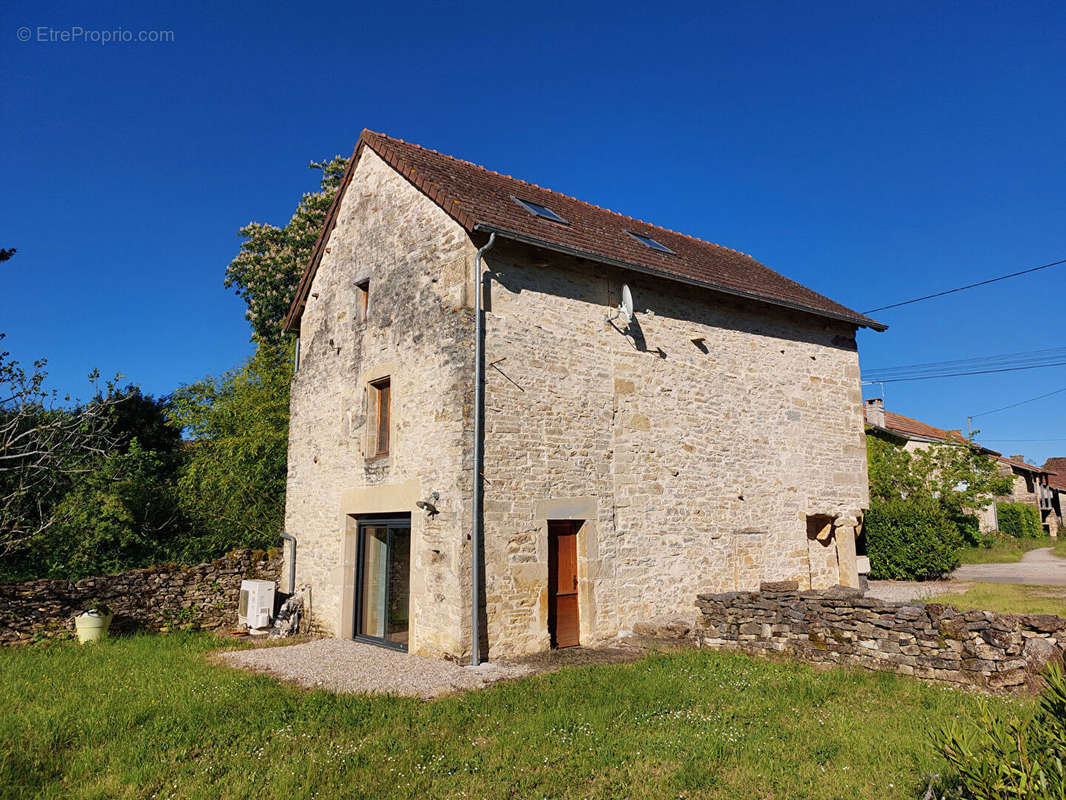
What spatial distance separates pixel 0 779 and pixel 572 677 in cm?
505

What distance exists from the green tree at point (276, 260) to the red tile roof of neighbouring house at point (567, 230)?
25.3 ft

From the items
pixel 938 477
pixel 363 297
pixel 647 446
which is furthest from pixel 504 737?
pixel 938 477

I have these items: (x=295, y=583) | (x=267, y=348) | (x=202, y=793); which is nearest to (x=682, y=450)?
(x=295, y=583)

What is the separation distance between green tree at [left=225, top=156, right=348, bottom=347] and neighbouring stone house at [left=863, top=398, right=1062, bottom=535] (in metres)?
20.2

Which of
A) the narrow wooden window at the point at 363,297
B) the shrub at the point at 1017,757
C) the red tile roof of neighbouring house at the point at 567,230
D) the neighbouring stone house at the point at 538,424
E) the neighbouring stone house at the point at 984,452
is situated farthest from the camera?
the neighbouring stone house at the point at 984,452

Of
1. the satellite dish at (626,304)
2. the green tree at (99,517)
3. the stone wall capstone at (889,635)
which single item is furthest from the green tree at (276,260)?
the stone wall capstone at (889,635)

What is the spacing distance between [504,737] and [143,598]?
8597mm

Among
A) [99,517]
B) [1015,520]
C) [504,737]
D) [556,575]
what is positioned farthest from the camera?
[1015,520]

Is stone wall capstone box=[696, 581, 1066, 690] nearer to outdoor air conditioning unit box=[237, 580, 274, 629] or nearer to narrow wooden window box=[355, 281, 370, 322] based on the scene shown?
narrow wooden window box=[355, 281, 370, 322]

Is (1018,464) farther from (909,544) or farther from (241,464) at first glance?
(241,464)

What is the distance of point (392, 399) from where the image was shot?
1036cm

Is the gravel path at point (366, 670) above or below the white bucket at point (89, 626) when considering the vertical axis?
below

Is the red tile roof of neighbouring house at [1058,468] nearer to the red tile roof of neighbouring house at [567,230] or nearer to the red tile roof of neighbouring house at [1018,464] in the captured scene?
the red tile roof of neighbouring house at [1018,464]

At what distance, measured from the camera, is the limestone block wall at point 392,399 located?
352 inches
